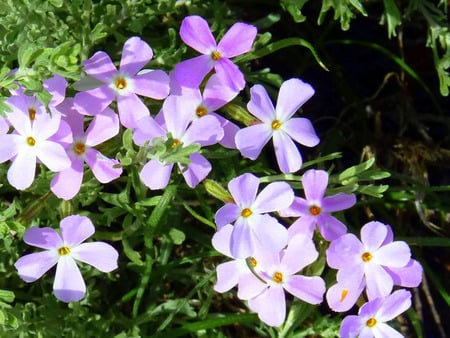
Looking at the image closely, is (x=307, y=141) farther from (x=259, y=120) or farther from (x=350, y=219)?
(x=350, y=219)

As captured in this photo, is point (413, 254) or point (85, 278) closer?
point (85, 278)

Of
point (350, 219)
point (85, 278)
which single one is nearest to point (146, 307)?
point (85, 278)

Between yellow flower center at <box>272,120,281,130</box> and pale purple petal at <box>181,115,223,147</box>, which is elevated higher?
pale purple petal at <box>181,115,223,147</box>

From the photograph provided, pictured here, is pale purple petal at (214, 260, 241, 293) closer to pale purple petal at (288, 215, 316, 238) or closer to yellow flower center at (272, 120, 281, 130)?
pale purple petal at (288, 215, 316, 238)

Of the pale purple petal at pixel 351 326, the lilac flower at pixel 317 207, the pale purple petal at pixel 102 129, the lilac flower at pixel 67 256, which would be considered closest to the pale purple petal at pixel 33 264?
the lilac flower at pixel 67 256

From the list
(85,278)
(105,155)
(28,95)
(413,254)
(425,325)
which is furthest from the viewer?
(425,325)

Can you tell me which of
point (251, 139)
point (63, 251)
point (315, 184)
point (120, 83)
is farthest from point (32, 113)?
point (315, 184)

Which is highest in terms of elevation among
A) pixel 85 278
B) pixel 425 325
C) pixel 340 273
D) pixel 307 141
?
pixel 307 141

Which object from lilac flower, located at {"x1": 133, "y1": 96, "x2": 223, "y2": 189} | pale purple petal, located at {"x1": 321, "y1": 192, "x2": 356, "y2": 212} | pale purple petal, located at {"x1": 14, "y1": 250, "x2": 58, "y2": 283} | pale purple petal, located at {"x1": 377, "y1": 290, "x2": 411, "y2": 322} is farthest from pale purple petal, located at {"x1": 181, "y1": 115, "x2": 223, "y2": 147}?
pale purple petal, located at {"x1": 377, "y1": 290, "x2": 411, "y2": 322}
